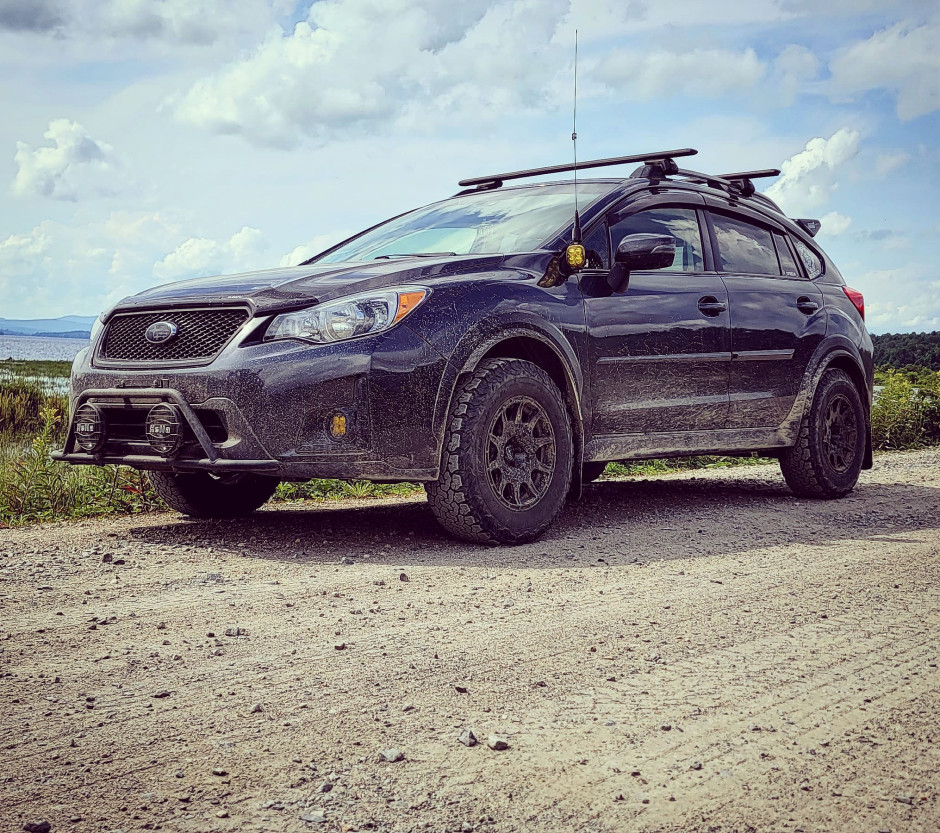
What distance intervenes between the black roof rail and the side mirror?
950 millimetres

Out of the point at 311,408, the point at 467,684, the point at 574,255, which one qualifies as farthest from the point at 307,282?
the point at 467,684

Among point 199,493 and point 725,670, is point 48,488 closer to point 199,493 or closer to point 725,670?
point 199,493

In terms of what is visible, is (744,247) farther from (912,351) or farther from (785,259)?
(912,351)

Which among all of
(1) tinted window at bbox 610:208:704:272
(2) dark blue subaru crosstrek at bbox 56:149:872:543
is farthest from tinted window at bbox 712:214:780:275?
(1) tinted window at bbox 610:208:704:272

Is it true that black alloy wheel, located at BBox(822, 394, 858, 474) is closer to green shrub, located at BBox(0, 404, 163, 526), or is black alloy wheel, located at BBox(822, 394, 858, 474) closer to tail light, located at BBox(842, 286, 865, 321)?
tail light, located at BBox(842, 286, 865, 321)

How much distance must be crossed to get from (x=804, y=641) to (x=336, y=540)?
2619 millimetres

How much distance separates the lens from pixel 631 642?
358cm

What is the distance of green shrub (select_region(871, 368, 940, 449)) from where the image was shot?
499 inches

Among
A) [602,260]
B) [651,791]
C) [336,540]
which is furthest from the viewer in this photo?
[602,260]

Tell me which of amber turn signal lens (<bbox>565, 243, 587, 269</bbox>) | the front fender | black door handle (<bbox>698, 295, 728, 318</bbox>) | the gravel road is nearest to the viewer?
the gravel road

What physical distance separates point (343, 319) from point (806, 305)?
3644 mm

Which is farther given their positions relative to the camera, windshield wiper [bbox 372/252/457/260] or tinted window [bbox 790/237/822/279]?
tinted window [bbox 790/237/822/279]

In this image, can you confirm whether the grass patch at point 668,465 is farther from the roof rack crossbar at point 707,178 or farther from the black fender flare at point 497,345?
the black fender flare at point 497,345

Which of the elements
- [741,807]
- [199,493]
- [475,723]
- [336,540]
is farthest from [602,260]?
[741,807]
